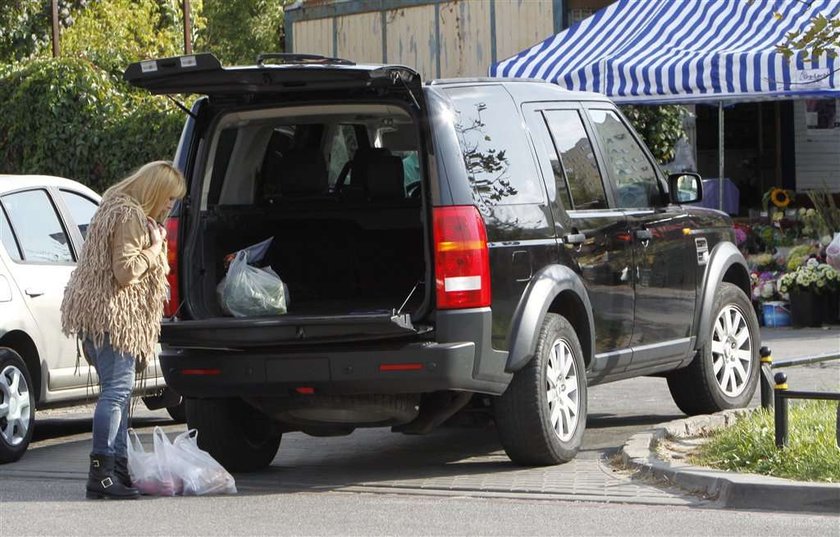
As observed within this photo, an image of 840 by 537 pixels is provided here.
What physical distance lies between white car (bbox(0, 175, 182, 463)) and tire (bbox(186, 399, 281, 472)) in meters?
0.90

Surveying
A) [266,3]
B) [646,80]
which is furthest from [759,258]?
[266,3]

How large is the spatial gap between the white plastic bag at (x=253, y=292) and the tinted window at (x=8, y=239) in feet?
6.83

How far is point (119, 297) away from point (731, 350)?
4.21 metres

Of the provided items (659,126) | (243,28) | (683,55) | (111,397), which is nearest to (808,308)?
(683,55)

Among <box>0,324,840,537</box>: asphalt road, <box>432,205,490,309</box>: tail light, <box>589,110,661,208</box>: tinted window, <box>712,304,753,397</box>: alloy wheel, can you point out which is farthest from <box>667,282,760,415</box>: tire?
<box>432,205,490,309</box>: tail light

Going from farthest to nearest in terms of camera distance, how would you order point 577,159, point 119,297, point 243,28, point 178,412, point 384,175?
point 243,28 < point 178,412 < point 577,159 < point 384,175 < point 119,297

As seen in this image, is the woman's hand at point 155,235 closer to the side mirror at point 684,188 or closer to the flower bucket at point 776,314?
the side mirror at point 684,188

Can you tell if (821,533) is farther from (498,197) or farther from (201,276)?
(201,276)

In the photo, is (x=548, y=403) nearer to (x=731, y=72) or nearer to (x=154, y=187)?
(x=154, y=187)

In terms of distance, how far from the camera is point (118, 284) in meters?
7.73

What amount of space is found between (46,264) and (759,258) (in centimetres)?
918

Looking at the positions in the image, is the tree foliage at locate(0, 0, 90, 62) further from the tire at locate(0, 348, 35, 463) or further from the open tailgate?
the open tailgate

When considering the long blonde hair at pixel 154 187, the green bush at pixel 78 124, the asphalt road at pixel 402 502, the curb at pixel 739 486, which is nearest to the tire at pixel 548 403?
the asphalt road at pixel 402 502

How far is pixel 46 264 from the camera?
9867mm
